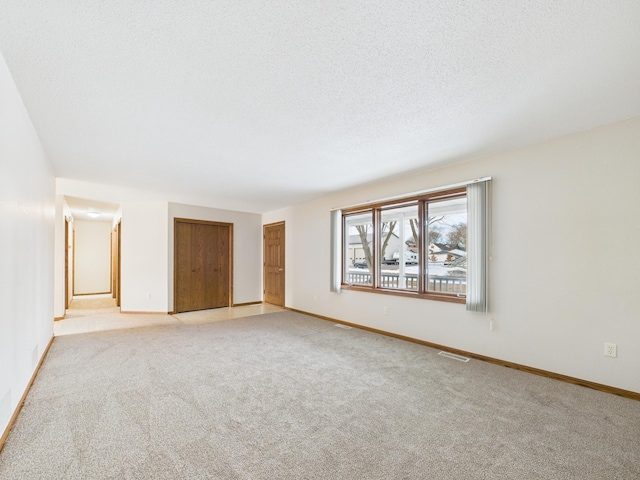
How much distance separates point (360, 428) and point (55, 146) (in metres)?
4.19

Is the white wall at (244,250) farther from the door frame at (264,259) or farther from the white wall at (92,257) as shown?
the white wall at (92,257)

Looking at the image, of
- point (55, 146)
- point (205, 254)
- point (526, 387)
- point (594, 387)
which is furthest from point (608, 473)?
point (205, 254)

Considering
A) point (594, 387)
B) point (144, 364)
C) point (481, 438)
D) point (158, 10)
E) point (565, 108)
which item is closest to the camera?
point (158, 10)

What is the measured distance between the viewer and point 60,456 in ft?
5.65

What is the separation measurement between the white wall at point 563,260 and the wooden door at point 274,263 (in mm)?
3885

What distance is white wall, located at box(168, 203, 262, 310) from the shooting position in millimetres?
7000

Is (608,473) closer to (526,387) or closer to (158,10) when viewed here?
(526,387)

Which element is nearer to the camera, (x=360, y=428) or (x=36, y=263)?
(x=360, y=428)

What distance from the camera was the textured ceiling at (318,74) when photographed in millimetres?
1467

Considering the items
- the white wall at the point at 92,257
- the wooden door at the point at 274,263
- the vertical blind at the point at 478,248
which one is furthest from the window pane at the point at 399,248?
the white wall at the point at 92,257

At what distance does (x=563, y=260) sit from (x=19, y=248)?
484 centimetres

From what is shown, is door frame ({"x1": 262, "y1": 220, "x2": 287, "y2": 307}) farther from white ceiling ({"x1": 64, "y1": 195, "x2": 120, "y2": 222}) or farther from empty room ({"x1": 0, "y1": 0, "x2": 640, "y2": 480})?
white ceiling ({"x1": 64, "y1": 195, "x2": 120, "y2": 222})

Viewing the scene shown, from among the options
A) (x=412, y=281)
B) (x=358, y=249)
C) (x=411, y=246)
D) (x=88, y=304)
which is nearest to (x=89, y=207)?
(x=88, y=304)

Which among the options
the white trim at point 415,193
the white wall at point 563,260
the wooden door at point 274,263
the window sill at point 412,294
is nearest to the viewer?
the white wall at point 563,260
